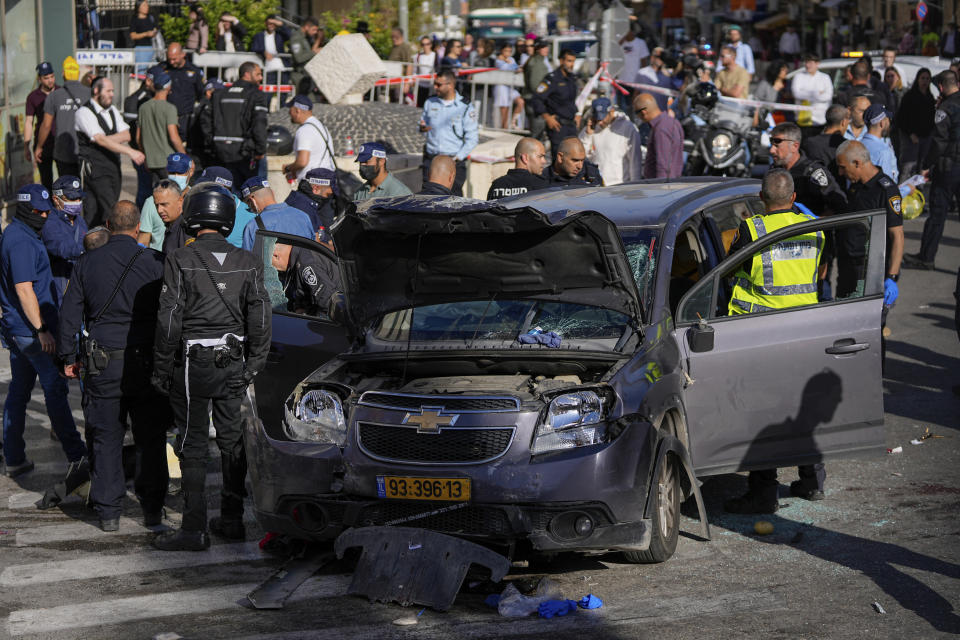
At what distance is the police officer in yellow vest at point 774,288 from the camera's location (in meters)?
7.64

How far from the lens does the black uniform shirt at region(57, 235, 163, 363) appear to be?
7.41m

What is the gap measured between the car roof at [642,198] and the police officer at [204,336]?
1.55 meters

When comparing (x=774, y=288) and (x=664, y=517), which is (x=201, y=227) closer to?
(x=664, y=517)

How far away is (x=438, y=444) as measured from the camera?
622 cm

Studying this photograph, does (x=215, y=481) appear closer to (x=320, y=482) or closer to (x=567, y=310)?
(x=320, y=482)

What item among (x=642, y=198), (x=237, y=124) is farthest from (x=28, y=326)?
(x=237, y=124)

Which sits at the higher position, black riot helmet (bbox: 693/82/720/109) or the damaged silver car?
black riot helmet (bbox: 693/82/720/109)

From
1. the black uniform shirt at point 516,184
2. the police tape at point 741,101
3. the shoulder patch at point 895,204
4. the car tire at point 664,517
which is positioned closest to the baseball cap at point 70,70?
the black uniform shirt at point 516,184

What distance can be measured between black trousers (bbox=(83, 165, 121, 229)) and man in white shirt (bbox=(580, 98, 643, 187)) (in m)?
5.49

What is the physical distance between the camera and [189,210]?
7164mm

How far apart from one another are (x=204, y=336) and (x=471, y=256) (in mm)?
1533

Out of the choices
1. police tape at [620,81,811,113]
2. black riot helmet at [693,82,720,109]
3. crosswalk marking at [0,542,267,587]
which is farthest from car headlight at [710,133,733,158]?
crosswalk marking at [0,542,267,587]

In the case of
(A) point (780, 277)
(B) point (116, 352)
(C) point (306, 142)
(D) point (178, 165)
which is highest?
(C) point (306, 142)

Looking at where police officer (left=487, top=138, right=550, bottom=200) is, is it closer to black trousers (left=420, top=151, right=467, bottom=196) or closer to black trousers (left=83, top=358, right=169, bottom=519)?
black trousers (left=420, top=151, right=467, bottom=196)
